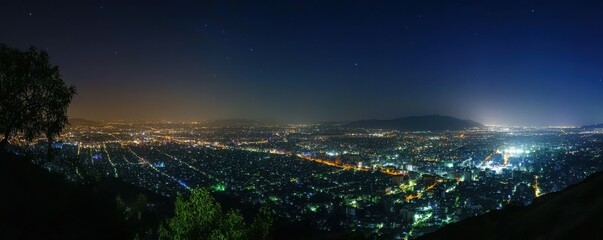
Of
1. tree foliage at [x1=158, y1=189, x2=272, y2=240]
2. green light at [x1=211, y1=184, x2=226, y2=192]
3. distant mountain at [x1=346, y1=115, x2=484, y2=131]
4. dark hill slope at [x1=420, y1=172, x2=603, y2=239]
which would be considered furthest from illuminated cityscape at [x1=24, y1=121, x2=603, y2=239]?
distant mountain at [x1=346, y1=115, x2=484, y2=131]

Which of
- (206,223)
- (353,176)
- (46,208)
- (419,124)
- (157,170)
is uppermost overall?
(419,124)

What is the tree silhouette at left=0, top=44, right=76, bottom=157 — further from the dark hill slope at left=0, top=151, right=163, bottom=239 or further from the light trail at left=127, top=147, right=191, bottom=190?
the light trail at left=127, top=147, right=191, bottom=190

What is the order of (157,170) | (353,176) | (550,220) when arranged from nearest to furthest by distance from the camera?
(550,220) < (157,170) < (353,176)

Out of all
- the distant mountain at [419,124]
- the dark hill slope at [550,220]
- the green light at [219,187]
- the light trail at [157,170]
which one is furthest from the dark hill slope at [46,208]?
the distant mountain at [419,124]

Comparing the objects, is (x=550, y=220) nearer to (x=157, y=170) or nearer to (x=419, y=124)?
(x=157, y=170)

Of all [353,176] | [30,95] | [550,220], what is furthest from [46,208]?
[353,176]

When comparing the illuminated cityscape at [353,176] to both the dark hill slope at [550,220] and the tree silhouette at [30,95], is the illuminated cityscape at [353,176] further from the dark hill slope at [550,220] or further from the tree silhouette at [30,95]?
the dark hill slope at [550,220]
